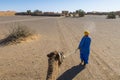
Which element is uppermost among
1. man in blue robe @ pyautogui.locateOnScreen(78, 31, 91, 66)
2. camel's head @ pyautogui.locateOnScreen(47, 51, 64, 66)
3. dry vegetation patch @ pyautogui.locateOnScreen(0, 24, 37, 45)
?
camel's head @ pyautogui.locateOnScreen(47, 51, 64, 66)

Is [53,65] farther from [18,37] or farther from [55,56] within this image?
[18,37]

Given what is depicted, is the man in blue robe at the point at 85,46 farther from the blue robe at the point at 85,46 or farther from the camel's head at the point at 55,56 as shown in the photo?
the camel's head at the point at 55,56

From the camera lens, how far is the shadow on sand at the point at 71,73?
1161cm

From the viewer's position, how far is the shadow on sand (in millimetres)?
11606

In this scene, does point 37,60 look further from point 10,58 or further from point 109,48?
point 109,48

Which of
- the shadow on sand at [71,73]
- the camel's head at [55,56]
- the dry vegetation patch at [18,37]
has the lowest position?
the dry vegetation patch at [18,37]

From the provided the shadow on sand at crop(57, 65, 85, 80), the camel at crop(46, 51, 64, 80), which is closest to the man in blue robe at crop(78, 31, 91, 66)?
the shadow on sand at crop(57, 65, 85, 80)

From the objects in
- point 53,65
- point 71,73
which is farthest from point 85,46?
point 53,65

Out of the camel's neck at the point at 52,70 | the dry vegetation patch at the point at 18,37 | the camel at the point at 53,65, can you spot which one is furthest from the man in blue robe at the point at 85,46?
the dry vegetation patch at the point at 18,37

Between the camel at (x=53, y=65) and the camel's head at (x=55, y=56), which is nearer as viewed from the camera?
the camel at (x=53, y=65)

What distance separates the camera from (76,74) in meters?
12.1

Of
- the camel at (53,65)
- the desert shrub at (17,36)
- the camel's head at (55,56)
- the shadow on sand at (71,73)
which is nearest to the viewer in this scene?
the camel at (53,65)

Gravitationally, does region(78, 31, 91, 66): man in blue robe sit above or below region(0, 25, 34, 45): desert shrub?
above

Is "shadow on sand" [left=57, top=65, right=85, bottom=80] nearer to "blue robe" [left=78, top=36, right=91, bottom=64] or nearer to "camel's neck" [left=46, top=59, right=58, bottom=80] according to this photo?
"blue robe" [left=78, top=36, right=91, bottom=64]
